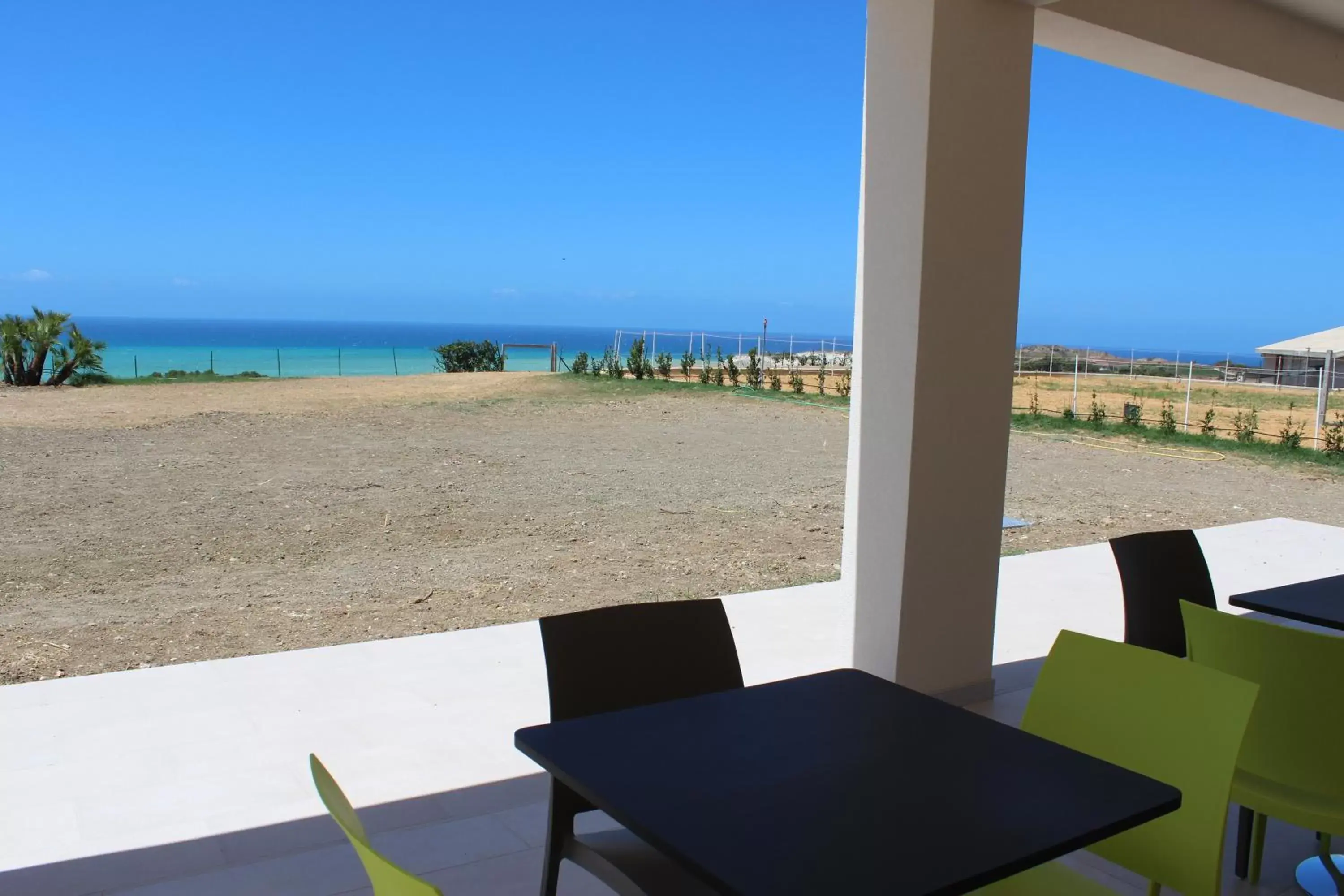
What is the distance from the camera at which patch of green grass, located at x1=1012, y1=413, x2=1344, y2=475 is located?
37.3ft

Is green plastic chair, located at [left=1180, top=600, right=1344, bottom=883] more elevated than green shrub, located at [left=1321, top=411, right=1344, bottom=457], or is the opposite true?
green plastic chair, located at [left=1180, top=600, right=1344, bottom=883]

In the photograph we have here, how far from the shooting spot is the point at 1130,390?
20.3 m

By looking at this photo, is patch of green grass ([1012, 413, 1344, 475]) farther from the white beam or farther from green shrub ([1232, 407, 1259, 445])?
the white beam

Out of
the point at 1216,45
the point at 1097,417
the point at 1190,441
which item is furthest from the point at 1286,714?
the point at 1097,417

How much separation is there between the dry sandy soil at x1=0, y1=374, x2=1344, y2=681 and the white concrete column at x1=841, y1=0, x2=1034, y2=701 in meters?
2.77

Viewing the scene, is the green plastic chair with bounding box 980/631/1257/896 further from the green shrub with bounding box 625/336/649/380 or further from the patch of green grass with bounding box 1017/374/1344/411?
the patch of green grass with bounding box 1017/374/1344/411

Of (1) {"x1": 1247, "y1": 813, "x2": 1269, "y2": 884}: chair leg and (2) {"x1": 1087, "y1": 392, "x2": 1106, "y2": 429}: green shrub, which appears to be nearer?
(1) {"x1": 1247, "y1": 813, "x2": 1269, "y2": 884}: chair leg

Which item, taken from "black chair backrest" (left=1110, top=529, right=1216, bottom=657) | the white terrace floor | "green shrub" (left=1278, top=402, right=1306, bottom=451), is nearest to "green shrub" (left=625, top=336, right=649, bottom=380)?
"green shrub" (left=1278, top=402, right=1306, bottom=451)

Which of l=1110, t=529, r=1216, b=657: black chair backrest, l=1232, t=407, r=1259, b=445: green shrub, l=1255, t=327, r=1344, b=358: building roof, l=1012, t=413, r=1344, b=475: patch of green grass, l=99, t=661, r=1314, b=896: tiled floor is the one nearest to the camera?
l=99, t=661, r=1314, b=896: tiled floor

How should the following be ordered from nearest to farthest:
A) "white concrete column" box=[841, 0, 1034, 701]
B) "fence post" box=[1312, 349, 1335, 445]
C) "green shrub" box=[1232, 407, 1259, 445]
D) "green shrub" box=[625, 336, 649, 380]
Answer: "white concrete column" box=[841, 0, 1034, 701]
"green shrub" box=[1232, 407, 1259, 445]
"fence post" box=[1312, 349, 1335, 445]
"green shrub" box=[625, 336, 649, 380]

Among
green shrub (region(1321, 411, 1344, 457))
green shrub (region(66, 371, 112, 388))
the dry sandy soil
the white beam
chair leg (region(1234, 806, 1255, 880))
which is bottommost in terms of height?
the dry sandy soil

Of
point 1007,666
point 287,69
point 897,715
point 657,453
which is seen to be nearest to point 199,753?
point 897,715

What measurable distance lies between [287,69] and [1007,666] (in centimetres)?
4568

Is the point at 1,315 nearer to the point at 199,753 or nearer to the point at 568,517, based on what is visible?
the point at 568,517
